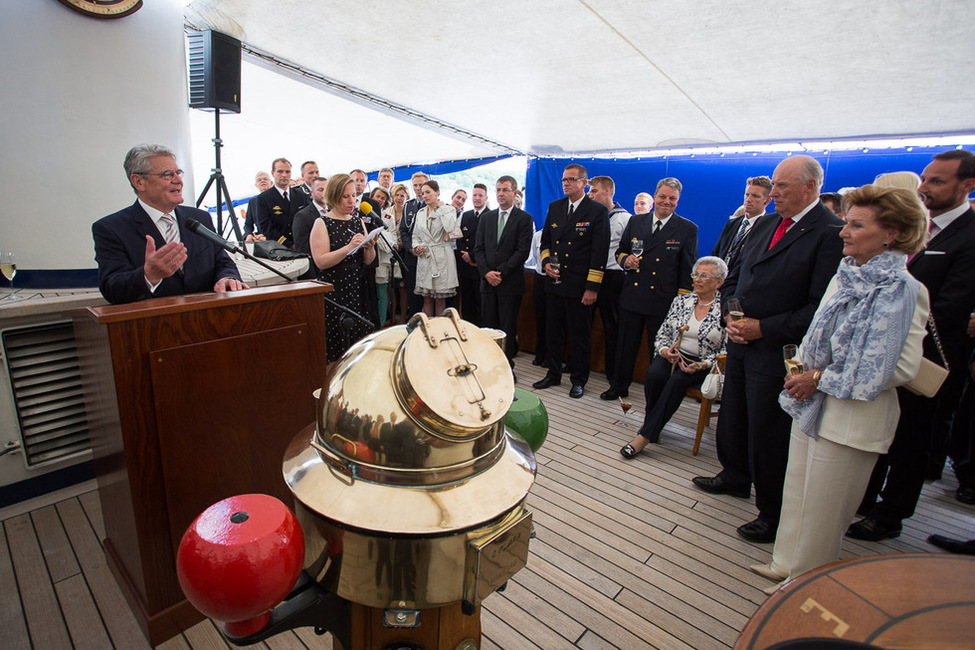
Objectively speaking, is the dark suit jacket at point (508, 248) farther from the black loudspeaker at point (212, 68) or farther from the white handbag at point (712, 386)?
the black loudspeaker at point (212, 68)

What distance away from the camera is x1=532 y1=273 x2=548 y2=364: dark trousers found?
15.5ft

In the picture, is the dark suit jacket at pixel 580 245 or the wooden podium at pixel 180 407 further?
the dark suit jacket at pixel 580 245

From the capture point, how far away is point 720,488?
258 centimetres

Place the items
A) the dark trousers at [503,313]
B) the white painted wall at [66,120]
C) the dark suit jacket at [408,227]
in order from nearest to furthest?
the white painted wall at [66,120] → the dark trousers at [503,313] → the dark suit jacket at [408,227]

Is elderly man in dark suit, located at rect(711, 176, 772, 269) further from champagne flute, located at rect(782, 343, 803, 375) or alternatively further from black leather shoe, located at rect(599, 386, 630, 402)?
champagne flute, located at rect(782, 343, 803, 375)

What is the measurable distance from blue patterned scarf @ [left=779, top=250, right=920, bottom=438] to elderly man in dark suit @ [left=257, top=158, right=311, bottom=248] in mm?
4228

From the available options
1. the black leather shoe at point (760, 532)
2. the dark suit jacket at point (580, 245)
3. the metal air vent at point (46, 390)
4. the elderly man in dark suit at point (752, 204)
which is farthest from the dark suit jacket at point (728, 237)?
the metal air vent at point (46, 390)

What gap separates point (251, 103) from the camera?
→ 18.6 feet

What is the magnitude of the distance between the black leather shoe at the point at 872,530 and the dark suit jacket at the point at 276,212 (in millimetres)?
4633

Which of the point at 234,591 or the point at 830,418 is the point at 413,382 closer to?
the point at 234,591

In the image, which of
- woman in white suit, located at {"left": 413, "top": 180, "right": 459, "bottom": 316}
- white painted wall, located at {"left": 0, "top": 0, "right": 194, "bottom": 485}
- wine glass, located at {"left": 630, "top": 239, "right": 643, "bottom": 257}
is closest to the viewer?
white painted wall, located at {"left": 0, "top": 0, "right": 194, "bottom": 485}

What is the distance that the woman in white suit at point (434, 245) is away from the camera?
4621 millimetres

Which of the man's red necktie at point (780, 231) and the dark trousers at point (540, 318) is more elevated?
the man's red necktie at point (780, 231)

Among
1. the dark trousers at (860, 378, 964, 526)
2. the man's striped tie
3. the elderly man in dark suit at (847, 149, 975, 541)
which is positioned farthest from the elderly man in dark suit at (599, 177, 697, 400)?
the man's striped tie
